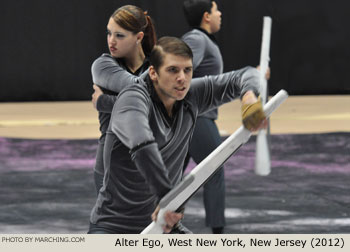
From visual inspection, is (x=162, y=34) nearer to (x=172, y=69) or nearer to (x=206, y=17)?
(x=206, y=17)

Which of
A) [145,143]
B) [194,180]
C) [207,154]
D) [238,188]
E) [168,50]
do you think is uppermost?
[168,50]

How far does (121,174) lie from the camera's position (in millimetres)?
2971

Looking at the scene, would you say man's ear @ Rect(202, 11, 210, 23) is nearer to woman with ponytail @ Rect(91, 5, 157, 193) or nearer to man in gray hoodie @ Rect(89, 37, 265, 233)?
woman with ponytail @ Rect(91, 5, 157, 193)

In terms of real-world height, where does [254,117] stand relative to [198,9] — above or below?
below

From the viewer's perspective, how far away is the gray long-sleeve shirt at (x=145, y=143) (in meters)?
2.59

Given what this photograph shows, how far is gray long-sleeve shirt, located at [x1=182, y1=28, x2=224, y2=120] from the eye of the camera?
207 inches

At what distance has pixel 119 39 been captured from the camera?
11.5 ft

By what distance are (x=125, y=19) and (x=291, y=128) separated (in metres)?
8.91

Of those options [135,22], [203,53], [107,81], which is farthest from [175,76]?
[203,53]

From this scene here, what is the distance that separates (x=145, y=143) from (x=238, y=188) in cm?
549

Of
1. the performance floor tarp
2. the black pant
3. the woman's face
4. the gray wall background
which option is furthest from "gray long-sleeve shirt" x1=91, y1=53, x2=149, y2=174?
the gray wall background

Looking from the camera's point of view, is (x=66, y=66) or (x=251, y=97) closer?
(x=251, y=97)

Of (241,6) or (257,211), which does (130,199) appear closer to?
(257,211)

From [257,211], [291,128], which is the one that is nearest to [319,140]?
[291,128]
